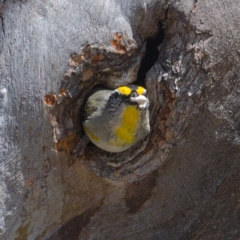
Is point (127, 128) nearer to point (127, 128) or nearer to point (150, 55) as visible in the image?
point (127, 128)

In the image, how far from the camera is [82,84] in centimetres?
157

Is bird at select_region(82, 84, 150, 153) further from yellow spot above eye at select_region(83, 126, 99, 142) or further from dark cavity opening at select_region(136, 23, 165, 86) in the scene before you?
dark cavity opening at select_region(136, 23, 165, 86)

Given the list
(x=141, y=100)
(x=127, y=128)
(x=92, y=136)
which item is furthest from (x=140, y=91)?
(x=92, y=136)

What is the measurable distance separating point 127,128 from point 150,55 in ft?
0.93

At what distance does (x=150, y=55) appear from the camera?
1.65 m

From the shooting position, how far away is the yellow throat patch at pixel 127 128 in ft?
5.14

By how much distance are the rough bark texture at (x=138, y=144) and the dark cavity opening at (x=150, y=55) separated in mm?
22

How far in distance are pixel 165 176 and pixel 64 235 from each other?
0.46 meters

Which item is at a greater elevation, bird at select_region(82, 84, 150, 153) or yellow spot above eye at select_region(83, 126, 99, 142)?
bird at select_region(82, 84, 150, 153)

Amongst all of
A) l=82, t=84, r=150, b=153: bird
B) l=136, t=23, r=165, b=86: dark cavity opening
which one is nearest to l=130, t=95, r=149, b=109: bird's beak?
l=82, t=84, r=150, b=153: bird

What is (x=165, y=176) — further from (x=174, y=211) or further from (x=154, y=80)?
(x=154, y=80)

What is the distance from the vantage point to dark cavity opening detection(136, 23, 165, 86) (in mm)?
1619

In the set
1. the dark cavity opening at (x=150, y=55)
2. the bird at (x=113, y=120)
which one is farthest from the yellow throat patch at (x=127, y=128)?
the dark cavity opening at (x=150, y=55)

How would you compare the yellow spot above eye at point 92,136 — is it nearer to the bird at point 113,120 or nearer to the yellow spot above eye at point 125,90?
the bird at point 113,120
